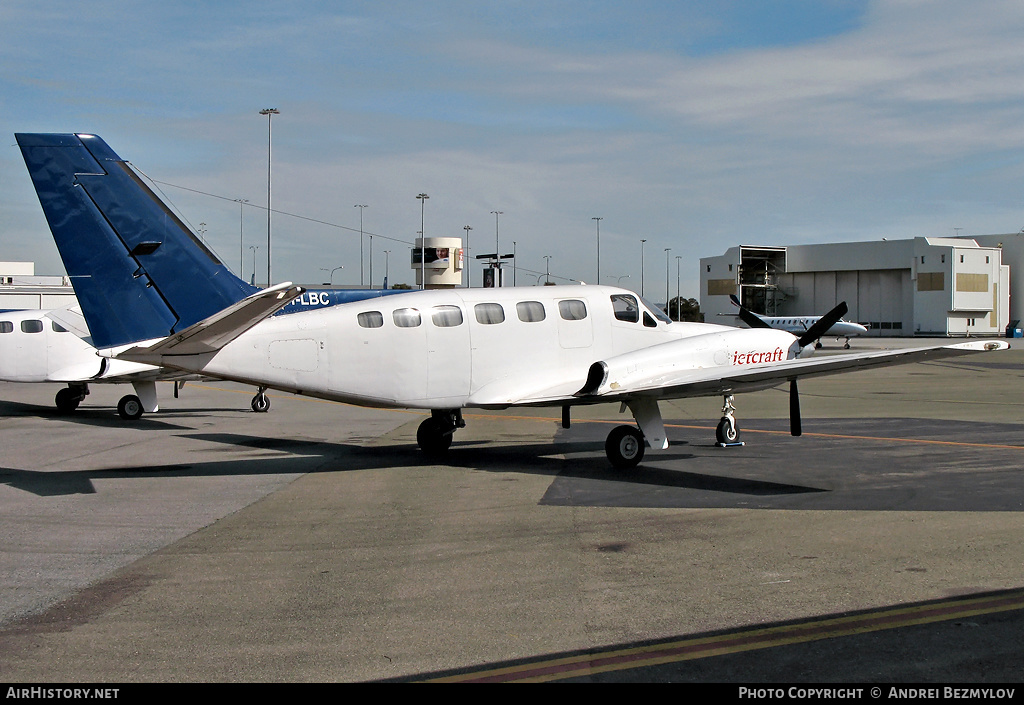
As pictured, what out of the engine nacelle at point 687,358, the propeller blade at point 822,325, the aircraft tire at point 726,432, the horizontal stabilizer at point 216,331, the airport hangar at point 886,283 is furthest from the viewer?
the airport hangar at point 886,283

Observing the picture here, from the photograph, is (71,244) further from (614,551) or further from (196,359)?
(614,551)

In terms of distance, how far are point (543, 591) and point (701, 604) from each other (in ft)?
4.74

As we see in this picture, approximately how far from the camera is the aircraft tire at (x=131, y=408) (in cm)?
2453

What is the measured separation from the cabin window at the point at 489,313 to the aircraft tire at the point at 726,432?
5.18 metres

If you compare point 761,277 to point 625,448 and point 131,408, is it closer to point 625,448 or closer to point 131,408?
point 131,408

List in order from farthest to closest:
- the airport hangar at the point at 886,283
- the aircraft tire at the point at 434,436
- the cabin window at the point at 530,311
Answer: the airport hangar at the point at 886,283
the aircraft tire at the point at 434,436
the cabin window at the point at 530,311

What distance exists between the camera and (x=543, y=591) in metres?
8.13

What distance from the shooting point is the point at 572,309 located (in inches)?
648

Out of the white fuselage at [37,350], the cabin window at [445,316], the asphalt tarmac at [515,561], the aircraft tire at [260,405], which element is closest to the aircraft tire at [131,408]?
the white fuselage at [37,350]

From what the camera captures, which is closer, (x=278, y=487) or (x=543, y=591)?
(x=543, y=591)

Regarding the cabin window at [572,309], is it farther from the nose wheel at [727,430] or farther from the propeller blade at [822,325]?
the propeller blade at [822,325]

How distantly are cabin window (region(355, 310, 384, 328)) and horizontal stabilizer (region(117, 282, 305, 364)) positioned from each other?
5.66ft

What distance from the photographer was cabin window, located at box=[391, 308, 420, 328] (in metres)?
15.2
